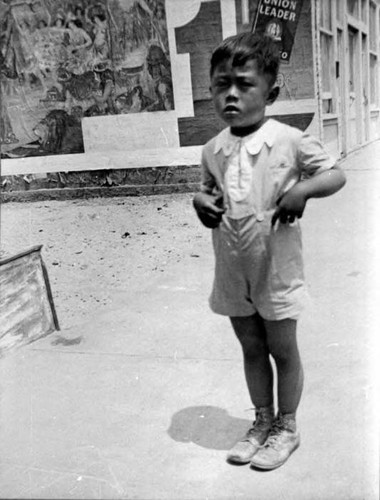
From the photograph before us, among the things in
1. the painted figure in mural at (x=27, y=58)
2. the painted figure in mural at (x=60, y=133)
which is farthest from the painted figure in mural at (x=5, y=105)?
the painted figure in mural at (x=60, y=133)

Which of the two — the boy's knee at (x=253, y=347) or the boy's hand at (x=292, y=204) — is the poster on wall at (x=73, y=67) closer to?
the boy's knee at (x=253, y=347)

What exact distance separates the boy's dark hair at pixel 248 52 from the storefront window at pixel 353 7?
1212 centimetres

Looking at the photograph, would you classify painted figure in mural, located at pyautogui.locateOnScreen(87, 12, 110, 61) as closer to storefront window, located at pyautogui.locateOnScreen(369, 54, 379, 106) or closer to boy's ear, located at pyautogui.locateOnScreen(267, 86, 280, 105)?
storefront window, located at pyautogui.locateOnScreen(369, 54, 379, 106)

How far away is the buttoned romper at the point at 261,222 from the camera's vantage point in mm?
2100

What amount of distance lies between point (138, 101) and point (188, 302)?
660 centimetres

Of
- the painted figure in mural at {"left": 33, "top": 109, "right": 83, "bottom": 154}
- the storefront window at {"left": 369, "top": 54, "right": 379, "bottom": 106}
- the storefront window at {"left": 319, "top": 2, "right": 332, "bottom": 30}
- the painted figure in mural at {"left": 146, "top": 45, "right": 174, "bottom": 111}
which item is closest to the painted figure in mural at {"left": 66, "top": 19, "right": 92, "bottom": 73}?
the painted figure in mural at {"left": 33, "top": 109, "right": 83, "bottom": 154}

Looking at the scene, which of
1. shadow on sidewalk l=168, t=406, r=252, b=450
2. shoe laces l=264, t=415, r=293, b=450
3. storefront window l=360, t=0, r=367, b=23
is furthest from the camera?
storefront window l=360, t=0, r=367, b=23

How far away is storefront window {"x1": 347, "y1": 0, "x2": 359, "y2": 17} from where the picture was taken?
515 inches

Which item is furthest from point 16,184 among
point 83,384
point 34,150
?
point 83,384

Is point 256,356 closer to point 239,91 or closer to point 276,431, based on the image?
point 276,431

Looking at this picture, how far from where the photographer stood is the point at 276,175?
2.10 meters

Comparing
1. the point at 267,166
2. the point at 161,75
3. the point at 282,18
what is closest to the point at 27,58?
the point at 161,75

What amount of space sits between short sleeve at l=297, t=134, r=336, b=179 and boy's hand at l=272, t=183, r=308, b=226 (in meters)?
0.08

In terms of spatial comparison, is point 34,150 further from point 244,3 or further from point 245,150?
point 245,150
